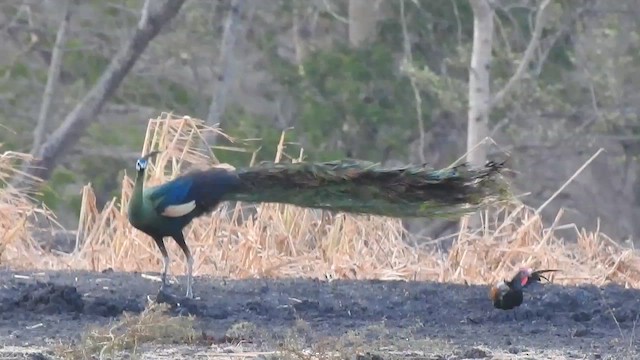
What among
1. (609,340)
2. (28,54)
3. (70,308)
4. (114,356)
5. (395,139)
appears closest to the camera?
(114,356)

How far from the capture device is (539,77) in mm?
19422

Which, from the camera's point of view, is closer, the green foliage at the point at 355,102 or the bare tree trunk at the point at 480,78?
the bare tree trunk at the point at 480,78

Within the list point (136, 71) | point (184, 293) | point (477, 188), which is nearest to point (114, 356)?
point (184, 293)

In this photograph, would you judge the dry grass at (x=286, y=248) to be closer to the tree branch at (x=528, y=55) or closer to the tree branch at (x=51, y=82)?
the tree branch at (x=528, y=55)

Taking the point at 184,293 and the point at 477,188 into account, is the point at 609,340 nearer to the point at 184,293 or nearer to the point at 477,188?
the point at 477,188

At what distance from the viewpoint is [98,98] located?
53.0ft

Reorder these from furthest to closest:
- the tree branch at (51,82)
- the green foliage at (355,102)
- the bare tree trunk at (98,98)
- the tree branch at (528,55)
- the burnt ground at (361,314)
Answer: the tree branch at (51,82) < the green foliage at (355,102) < the tree branch at (528,55) < the bare tree trunk at (98,98) < the burnt ground at (361,314)

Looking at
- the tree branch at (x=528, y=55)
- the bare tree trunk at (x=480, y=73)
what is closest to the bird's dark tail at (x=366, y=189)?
the bare tree trunk at (x=480, y=73)

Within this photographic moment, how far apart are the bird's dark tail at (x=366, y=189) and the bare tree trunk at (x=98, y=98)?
840 centimetres

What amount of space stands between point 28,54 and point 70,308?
13.4m

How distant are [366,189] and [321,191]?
9.7 inches

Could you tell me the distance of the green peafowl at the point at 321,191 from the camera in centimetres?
716

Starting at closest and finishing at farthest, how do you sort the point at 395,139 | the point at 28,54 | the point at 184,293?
the point at 184,293, the point at 395,139, the point at 28,54

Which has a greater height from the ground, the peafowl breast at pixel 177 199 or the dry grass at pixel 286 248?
the peafowl breast at pixel 177 199
